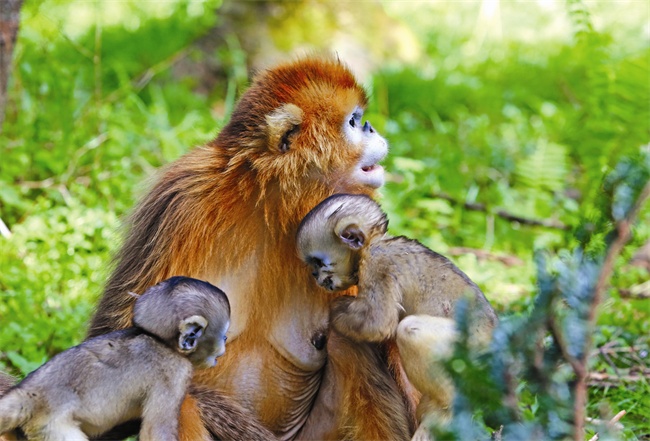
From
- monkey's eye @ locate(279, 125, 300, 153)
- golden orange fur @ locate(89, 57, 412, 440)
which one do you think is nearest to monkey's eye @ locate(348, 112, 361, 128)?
golden orange fur @ locate(89, 57, 412, 440)

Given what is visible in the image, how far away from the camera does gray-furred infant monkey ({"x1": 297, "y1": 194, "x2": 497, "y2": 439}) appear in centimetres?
350

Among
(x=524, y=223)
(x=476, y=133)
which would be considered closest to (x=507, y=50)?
(x=476, y=133)

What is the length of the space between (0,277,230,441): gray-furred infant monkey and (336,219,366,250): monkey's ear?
1.89 feet

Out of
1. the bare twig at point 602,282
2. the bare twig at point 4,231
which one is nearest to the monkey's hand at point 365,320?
the bare twig at point 602,282

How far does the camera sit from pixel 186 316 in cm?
327

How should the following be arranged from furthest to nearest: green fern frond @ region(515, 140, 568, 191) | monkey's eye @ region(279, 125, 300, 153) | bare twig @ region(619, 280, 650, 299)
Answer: green fern frond @ region(515, 140, 568, 191), bare twig @ region(619, 280, 650, 299), monkey's eye @ region(279, 125, 300, 153)

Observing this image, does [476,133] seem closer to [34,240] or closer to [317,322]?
[34,240]

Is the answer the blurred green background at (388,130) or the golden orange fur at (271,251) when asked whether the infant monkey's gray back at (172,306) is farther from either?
the blurred green background at (388,130)

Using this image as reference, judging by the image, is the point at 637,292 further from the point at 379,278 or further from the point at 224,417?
the point at 224,417

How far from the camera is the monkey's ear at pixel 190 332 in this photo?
3.27 metres

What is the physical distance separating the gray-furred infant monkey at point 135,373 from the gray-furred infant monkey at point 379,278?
502mm

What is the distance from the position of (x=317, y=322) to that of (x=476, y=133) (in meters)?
5.45

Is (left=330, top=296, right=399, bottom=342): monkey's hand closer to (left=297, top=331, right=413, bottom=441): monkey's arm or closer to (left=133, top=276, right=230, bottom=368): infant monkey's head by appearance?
(left=297, top=331, right=413, bottom=441): monkey's arm

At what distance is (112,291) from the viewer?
382cm
